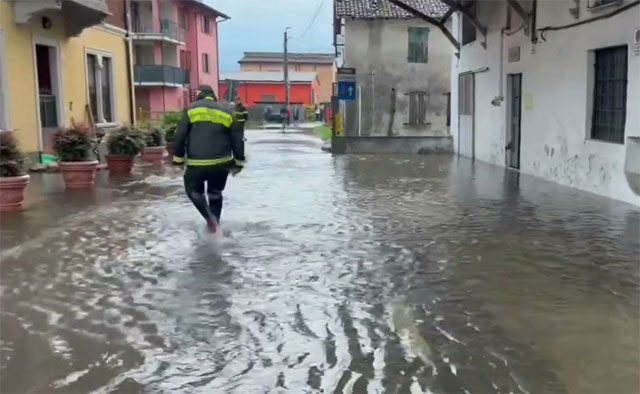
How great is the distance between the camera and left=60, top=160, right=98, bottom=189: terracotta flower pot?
1107cm

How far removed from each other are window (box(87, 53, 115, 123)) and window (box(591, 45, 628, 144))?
12.3 m

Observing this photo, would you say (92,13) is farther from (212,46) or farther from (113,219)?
(212,46)

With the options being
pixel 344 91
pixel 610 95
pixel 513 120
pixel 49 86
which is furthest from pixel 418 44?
pixel 610 95

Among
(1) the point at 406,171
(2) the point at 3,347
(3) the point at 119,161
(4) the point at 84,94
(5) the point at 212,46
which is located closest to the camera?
(2) the point at 3,347

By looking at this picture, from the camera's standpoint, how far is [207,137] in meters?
7.55

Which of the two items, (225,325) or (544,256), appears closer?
(225,325)

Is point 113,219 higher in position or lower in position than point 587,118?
lower

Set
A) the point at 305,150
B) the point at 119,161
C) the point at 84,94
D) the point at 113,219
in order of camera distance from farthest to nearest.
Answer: the point at 305,150
the point at 84,94
the point at 119,161
the point at 113,219

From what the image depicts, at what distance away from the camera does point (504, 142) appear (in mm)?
15672

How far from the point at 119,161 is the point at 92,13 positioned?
4.19 metres

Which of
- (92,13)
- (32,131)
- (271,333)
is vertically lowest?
(271,333)

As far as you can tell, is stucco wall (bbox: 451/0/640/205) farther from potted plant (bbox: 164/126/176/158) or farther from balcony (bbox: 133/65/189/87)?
balcony (bbox: 133/65/189/87)

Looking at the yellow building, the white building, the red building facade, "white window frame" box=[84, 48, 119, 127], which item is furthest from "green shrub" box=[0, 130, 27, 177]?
the red building facade

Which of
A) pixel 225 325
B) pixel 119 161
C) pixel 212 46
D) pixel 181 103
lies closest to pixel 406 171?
pixel 119 161
